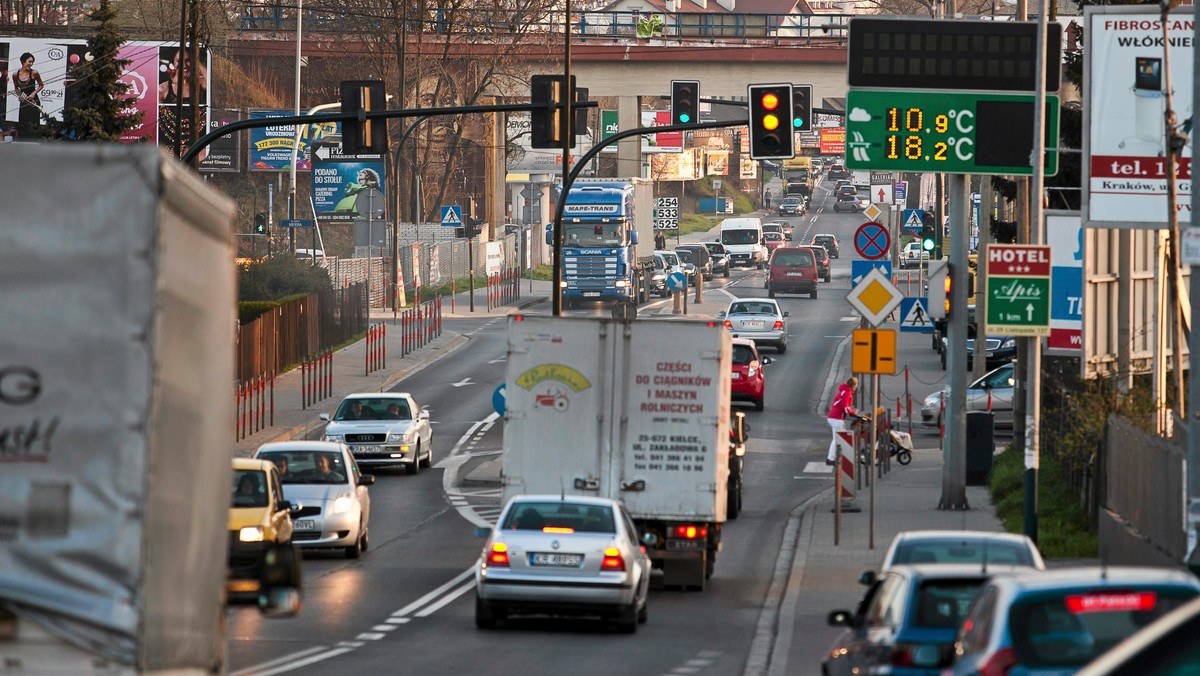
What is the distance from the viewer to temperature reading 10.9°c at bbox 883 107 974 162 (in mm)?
25891

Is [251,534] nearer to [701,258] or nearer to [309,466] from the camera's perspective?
[309,466]

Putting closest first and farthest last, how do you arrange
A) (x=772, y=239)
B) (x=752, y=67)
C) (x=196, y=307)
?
(x=196, y=307)
(x=752, y=67)
(x=772, y=239)

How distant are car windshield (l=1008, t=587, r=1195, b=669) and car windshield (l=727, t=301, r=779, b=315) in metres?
42.1

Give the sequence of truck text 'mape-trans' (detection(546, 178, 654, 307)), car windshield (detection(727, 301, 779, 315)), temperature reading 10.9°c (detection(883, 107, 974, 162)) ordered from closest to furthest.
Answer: temperature reading 10.9°c (detection(883, 107, 974, 162)) < car windshield (detection(727, 301, 779, 315)) < truck text 'mape-trans' (detection(546, 178, 654, 307))

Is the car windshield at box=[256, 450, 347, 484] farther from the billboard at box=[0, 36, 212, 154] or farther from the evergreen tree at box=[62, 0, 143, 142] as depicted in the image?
the billboard at box=[0, 36, 212, 154]

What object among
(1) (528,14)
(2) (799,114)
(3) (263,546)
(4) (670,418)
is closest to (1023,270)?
(4) (670,418)

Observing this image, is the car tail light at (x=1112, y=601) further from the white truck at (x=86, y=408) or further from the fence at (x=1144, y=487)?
the fence at (x=1144, y=487)

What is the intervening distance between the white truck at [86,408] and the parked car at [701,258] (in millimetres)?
66910

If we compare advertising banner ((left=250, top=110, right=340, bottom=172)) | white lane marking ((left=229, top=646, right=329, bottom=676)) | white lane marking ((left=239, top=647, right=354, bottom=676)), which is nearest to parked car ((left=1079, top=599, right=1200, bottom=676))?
white lane marking ((left=239, top=647, right=354, bottom=676))

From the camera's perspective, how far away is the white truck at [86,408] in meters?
6.82

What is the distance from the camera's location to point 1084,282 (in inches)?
1049

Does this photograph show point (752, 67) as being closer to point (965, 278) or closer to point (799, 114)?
point (799, 114)

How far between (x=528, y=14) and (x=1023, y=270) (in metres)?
58.4

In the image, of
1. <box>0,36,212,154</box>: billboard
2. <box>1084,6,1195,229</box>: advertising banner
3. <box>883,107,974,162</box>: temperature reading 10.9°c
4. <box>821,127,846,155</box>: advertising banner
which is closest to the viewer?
<box>1084,6,1195,229</box>: advertising banner
